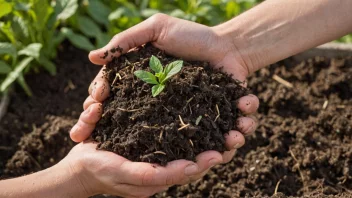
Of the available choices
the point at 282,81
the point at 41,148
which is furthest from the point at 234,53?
the point at 41,148

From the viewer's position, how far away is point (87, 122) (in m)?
2.59

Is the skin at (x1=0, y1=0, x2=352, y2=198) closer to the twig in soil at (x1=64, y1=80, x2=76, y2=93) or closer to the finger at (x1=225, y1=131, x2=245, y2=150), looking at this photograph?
the finger at (x1=225, y1=131, x2=245, y2=150)

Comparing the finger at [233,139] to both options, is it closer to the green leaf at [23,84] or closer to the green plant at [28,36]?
the green plant at [28,36]

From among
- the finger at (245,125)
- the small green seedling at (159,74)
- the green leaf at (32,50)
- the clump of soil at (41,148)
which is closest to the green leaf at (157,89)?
the small green seedling at (159,74)

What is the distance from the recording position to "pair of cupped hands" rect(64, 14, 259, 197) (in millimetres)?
2307

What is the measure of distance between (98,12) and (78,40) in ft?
1.11

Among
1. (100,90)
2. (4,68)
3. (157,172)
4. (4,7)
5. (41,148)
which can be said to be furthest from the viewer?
(4,68)

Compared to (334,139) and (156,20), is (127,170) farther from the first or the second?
(334,139)

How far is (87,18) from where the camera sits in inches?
157

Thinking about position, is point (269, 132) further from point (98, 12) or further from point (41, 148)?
point (98, 12)

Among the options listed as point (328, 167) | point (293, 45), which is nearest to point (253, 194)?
point (328, 167)

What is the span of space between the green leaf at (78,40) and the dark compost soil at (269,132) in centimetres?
20

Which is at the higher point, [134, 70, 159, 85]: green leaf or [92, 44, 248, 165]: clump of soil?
[134, 70, 159, 85]: green leaf

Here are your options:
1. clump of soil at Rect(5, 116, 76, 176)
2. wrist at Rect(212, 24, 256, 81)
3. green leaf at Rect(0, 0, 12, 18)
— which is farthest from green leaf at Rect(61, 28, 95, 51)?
wrist at Rect(212, 24, 256, 81)
